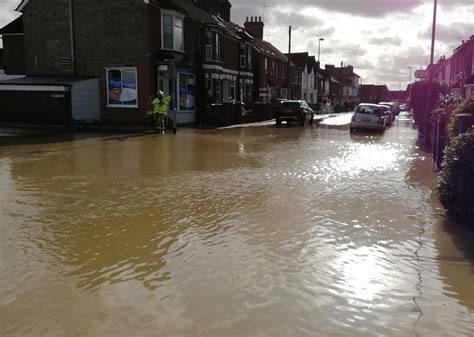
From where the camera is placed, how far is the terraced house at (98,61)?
26.1 m

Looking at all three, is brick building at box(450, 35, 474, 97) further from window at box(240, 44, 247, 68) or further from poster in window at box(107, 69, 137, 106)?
poster in window at box(107, 69, 137, 106)

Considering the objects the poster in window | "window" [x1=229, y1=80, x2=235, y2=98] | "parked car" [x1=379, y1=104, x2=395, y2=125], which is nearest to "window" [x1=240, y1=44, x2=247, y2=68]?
"window" [x1=229, y1=80, x2=235, y2=98]

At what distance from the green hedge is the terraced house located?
20.4m

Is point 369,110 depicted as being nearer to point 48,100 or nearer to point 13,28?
point 48,100

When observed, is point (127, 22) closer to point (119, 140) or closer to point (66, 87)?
point (66, 87)

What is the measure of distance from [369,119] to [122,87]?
13.5 m

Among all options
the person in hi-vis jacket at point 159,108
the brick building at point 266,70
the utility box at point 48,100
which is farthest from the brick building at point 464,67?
the utility box at point 48,100

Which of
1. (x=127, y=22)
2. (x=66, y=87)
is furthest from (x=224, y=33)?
(x=66, y=87)

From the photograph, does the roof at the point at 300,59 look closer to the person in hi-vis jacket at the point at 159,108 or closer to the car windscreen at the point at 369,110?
the car windscreen at the point at 369,110

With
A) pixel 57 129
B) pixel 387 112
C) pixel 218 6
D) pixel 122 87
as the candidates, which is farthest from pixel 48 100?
pixel 218 6

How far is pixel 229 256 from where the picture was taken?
5312 millimetres

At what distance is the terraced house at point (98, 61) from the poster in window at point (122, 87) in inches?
2.1

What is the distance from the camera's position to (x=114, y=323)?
3766 mm

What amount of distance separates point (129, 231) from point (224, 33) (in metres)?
31.1
